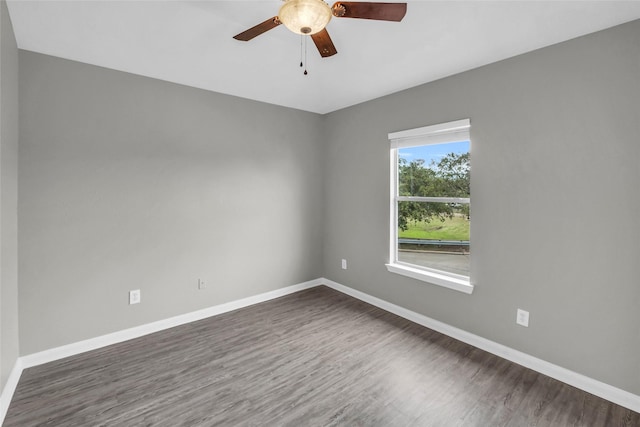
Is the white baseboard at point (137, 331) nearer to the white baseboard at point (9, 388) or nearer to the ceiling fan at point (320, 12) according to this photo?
the white baseboard at point (9, 388)

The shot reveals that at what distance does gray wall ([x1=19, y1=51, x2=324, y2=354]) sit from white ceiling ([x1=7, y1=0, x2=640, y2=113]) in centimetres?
34

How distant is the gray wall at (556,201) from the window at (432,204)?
14 centimetres

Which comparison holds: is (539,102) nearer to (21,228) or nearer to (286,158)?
(286,158)

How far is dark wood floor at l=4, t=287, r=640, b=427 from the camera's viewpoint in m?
1.82

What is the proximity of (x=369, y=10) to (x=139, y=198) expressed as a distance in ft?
8.19

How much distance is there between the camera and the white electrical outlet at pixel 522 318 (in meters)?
2.35

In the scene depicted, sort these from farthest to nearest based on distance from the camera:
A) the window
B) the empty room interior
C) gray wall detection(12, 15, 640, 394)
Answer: the window, gray wall detection(12, 15, 640, 394), the empty room interior

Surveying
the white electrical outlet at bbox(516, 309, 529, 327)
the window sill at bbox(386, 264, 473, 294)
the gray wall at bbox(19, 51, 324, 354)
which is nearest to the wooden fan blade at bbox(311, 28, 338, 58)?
the gray wall at bbox(19, 51, 324, 354)

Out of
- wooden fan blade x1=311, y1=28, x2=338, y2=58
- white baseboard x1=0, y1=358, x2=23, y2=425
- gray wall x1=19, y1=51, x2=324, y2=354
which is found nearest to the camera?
wooden fan blade x1=311, y1=28, x2=338, y2=58

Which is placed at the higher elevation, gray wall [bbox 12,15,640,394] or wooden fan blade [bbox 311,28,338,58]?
wooden fan blade [bbox 311,28,338,58]

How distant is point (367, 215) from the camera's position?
Result: 3.65 meters

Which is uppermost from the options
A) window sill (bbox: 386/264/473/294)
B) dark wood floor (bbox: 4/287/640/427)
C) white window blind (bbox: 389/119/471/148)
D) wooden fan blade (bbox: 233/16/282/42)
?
wooden fan blade (bbox: 233/16/282/42)

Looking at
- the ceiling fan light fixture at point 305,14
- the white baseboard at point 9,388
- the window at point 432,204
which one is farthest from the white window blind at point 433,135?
the white baseboard at point 9,388

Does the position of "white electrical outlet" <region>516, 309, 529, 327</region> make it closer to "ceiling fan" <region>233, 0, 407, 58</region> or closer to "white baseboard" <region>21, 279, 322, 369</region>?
"ceiling fan" <region>233, 0, 407, 58</region>
